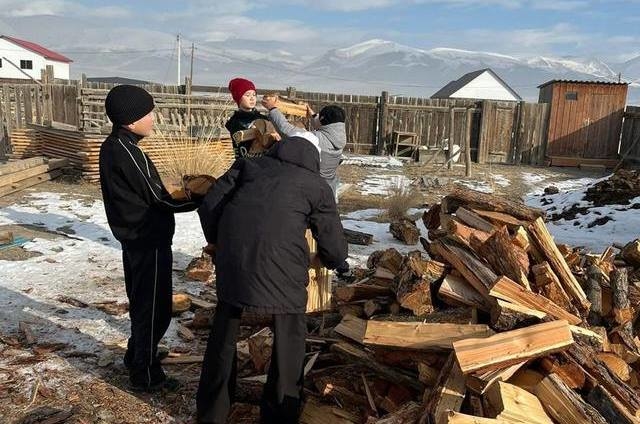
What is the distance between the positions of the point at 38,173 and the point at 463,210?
31.9 ft

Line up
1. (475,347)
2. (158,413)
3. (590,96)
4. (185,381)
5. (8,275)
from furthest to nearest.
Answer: (590,96) < (8,275) < (185,381) < (158,413) < (475,347)

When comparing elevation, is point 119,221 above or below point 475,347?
above

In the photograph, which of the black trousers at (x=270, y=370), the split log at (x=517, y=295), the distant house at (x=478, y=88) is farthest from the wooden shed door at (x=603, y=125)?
the black trousers at (x=270, y=370)

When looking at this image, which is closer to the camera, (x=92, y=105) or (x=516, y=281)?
(x=516, y=281)

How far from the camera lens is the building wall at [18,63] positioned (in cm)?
6125

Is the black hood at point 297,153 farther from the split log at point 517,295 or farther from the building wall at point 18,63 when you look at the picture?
the building wall at point 18,63

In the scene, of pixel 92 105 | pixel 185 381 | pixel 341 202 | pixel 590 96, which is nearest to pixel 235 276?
pixel 185 381

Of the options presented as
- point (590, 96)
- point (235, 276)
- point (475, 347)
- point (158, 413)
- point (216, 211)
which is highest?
point (590, 96)

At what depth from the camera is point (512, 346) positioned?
9.55 feet

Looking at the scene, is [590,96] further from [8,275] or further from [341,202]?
[8,275]

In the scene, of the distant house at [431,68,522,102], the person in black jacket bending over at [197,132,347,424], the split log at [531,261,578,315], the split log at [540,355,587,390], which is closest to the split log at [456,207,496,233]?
the split log at [531,261,578,315]

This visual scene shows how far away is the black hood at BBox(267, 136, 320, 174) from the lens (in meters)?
2.98

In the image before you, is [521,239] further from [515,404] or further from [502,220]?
[515,404]

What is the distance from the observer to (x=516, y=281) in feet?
11.8
